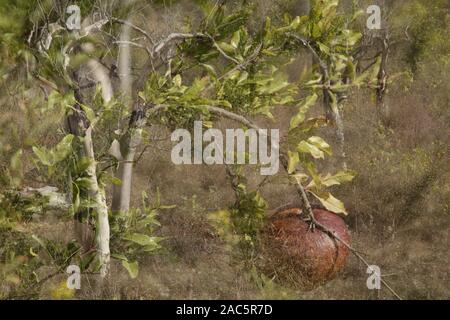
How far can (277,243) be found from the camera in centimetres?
355

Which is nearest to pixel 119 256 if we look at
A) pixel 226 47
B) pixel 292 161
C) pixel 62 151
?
pixel 62 151

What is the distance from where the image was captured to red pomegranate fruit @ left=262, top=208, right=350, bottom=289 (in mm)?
3518

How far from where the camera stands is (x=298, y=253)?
3521mm

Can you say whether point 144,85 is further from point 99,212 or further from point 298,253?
point 298,253

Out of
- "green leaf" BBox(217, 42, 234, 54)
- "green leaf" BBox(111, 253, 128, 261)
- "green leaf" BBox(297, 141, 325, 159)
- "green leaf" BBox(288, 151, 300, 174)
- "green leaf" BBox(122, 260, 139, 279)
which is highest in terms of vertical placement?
"green leaf" BBox(217, 42, 234, 54)

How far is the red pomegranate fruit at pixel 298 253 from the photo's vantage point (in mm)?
3518

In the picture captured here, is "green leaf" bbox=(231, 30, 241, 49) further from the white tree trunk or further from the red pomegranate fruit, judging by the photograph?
the red pomegranate fruit

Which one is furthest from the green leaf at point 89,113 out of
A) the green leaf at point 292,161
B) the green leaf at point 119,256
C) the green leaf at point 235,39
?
the green leaf at point 292,161

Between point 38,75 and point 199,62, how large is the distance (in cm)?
101

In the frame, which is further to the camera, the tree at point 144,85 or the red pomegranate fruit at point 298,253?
the red pomegranate fruit at point 298,253

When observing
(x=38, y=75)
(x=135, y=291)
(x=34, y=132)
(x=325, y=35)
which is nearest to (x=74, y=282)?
(x=135, y=291)

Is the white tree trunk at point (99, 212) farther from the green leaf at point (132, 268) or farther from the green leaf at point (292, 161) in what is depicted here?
the green leaf at point (292, 161)

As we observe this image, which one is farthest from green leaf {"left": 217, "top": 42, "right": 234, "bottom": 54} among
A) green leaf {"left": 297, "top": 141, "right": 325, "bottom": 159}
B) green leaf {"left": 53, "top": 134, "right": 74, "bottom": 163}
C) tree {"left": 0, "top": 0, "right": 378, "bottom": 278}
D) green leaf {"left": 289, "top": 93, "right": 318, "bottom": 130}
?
green leaf {"left": 53, "top": 134, "right": 74, "bottom": 163}

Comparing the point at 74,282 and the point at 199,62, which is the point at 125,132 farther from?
the point at 74,282
